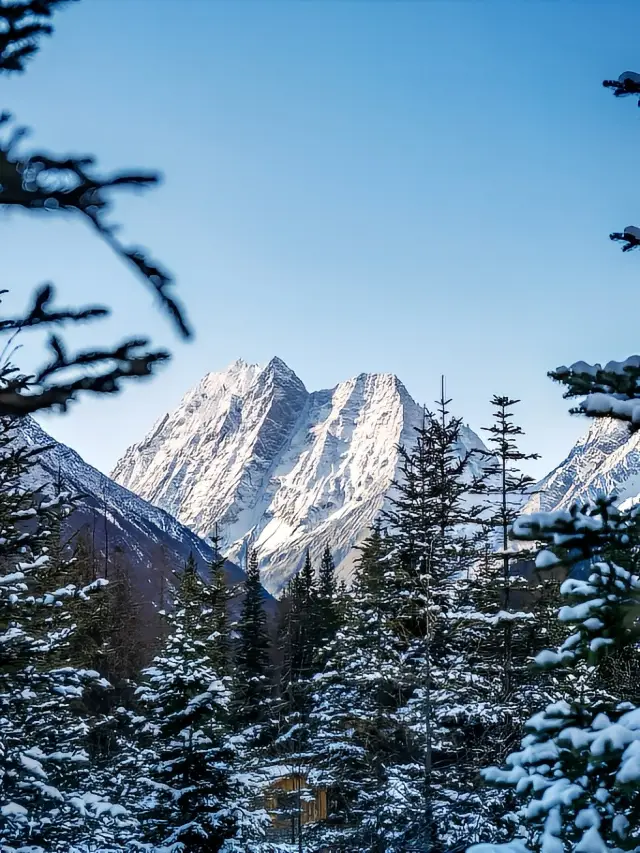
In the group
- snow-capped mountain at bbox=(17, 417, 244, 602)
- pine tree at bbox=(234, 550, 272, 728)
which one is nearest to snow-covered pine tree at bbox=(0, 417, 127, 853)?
pine tree at bbox=(234, 550, 272, 728)

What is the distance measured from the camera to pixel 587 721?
178 inches

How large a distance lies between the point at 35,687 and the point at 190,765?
8.38 meters

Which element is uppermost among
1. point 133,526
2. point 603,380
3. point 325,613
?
point 133,526

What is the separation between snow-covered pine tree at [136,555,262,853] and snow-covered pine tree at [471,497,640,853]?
12.2 meters

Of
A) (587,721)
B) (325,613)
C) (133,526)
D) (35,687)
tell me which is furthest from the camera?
(133,526)

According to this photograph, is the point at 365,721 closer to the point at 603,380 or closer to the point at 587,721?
the point at 587,721

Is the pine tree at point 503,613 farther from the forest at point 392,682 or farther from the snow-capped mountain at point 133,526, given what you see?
the snow-capped mountain at point 133,526

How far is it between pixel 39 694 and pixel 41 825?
8.47 feet

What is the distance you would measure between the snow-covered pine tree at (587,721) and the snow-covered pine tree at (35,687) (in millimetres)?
3942

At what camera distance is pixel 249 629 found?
133 feet

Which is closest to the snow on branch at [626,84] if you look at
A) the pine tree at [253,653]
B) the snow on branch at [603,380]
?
the snow on branch at [603,380]

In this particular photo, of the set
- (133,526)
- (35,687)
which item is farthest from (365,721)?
(133,526)

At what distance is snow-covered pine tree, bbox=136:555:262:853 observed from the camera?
50.0 feet

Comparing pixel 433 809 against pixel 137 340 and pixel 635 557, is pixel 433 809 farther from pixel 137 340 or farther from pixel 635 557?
pixel 137 340
